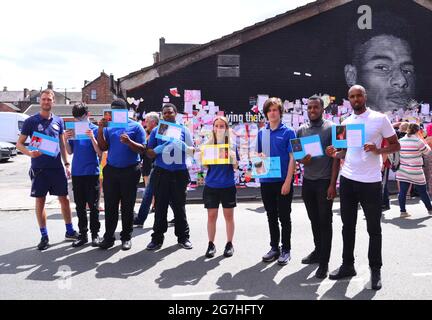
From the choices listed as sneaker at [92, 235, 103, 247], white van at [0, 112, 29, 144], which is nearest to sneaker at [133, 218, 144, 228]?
sneaker at [92, 235, 103, 247]

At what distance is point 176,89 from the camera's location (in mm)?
10805

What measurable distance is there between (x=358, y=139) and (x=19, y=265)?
4.13 meters

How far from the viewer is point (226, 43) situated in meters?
10.8

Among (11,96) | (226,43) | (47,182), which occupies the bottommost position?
(47,182)

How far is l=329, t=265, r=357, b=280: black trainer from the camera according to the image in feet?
14.0

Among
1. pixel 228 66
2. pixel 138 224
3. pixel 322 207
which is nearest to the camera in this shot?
pixel 322 207

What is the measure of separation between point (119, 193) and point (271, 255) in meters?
2.16

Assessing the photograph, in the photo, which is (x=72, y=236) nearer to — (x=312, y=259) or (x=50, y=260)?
(x=50, y=260)

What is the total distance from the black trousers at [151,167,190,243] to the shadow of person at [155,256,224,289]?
711mm

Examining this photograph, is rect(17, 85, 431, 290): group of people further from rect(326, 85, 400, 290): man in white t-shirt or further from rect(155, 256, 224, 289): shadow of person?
rect(155, 256, 224, 289): shadow of person

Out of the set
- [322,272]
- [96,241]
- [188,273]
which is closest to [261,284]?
[322,272]

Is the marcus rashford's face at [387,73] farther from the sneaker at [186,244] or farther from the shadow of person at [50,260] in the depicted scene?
the shadow of person at [50,260]
